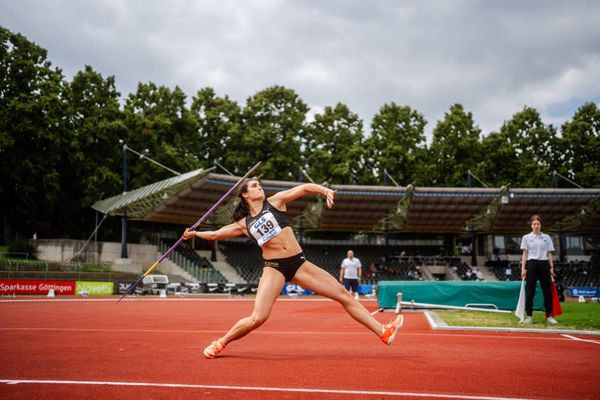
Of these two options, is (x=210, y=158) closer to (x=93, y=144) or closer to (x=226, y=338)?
(x=93, y=144)

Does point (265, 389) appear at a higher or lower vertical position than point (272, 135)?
lower

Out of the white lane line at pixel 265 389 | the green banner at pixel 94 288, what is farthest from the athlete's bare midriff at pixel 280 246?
the green banner at pixel 94 288

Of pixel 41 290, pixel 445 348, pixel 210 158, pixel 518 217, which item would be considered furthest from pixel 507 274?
pixel 445 348

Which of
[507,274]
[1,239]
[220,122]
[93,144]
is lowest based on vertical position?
[507,274]

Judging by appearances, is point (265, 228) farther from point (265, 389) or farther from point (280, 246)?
point (265, 389)

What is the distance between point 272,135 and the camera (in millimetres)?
46438

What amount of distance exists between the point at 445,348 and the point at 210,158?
1670 inches

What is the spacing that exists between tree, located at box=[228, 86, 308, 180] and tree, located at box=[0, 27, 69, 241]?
14301 mm

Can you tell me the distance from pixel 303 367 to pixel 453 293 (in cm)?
1114

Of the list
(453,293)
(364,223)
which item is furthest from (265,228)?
(364,223)

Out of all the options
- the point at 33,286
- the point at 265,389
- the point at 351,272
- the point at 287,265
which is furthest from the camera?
the point at 33,286

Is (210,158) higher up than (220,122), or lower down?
lower down

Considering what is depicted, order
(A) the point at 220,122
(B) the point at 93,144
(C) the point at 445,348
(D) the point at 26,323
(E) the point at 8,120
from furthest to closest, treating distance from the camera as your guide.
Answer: (A) the point at 220,122, (B) the point at 93,144, (E) the point at 8,120, (D) the point at 26,323, (C) the point at 445,348

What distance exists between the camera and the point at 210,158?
47312 mm
